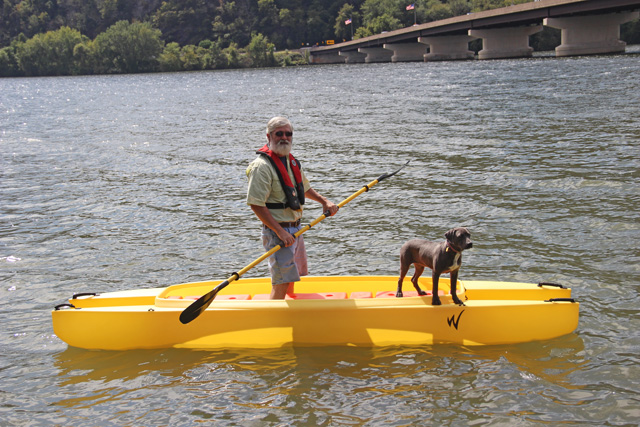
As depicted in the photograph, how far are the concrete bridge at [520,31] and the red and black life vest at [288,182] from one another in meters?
43.6

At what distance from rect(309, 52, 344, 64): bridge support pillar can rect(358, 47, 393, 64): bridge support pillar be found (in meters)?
22.0

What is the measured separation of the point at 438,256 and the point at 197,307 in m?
2.33

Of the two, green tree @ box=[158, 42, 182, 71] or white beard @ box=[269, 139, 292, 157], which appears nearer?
white beard @ box=[269, 139, 292, 157]

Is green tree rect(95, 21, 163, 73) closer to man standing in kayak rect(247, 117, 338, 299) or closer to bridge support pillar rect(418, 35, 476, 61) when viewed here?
bridge support pillar rect(418, 35, 476, 61)

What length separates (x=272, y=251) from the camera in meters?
5.92

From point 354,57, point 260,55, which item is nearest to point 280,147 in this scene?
point 354,57

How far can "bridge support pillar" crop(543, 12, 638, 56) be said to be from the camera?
53.5 m

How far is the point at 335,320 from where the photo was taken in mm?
6312

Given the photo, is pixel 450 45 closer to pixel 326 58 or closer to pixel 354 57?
pixel 354 57

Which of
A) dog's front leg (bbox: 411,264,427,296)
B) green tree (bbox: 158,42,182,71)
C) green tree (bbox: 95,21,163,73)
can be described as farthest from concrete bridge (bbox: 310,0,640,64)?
green tree (bbox: 95,21,163,73)

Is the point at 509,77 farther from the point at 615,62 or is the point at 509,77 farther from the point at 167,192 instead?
the point at 167,192

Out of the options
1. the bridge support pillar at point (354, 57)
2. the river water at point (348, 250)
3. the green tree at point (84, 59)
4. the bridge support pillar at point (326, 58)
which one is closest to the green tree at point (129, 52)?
the green tree at point (84, 59)

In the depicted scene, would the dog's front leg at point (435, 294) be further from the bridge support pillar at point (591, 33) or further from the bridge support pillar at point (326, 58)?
the bridge support pillar at point (326, 58)

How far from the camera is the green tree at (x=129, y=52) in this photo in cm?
12700
